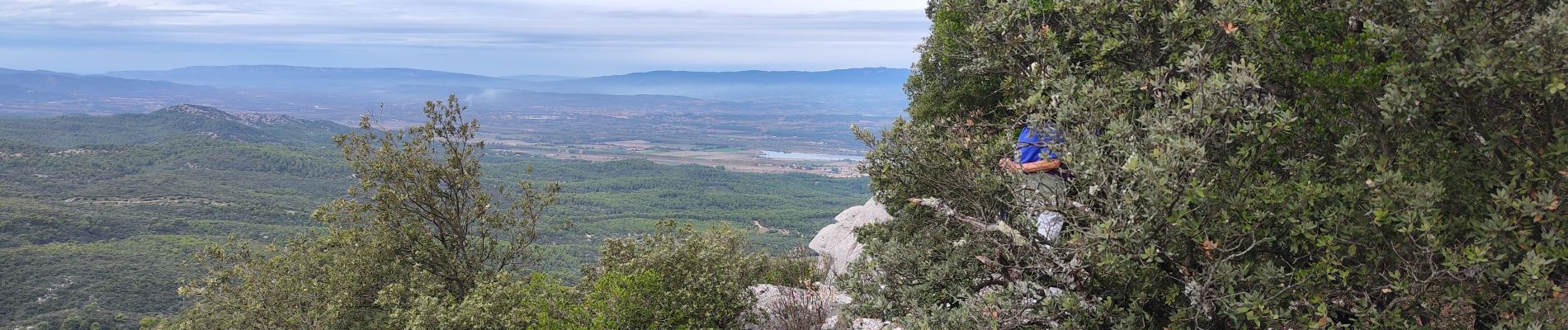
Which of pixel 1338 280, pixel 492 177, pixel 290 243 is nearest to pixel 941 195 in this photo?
pixel 1338 280

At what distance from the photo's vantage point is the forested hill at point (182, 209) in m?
71.4

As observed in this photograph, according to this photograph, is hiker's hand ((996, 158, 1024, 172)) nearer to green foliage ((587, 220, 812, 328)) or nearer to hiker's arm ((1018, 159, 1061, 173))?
hiker's arm ((1018, 159, 1061, 173))

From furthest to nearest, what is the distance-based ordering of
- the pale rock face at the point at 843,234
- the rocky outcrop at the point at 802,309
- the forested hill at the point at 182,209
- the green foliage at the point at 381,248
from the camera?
the forested hill at the point at 182,209, the pale rock face at the point at 843,234, the green foliage at the point at 381,248, the rocky outcrop at the point at 802,309

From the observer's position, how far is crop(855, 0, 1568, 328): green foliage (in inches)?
203

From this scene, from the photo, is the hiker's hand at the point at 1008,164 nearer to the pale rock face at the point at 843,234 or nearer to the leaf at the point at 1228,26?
the leaf at the point at 1228,26

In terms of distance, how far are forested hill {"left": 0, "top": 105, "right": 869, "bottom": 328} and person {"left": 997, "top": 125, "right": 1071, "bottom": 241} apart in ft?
111

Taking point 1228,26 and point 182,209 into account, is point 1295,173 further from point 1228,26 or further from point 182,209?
point 182,209

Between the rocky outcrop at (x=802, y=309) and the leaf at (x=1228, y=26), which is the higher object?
the leaf at (x=1228, y=26)

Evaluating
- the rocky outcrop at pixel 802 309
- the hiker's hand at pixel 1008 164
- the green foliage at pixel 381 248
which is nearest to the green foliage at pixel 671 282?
the rocky outcrop at pixel 802 309

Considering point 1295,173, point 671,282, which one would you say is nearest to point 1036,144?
point 1295,173

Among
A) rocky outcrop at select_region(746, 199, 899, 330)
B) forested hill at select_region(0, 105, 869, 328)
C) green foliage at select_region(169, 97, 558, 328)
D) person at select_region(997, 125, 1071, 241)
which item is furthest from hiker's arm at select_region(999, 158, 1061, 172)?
forested hill at select_region(0, 105, 869, 328)

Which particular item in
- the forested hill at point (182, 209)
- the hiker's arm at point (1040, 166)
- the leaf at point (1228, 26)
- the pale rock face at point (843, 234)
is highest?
the leaf at point (1228, 26)

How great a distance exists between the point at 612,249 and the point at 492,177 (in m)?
147

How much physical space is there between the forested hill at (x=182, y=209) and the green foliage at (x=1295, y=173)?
3538 cm
